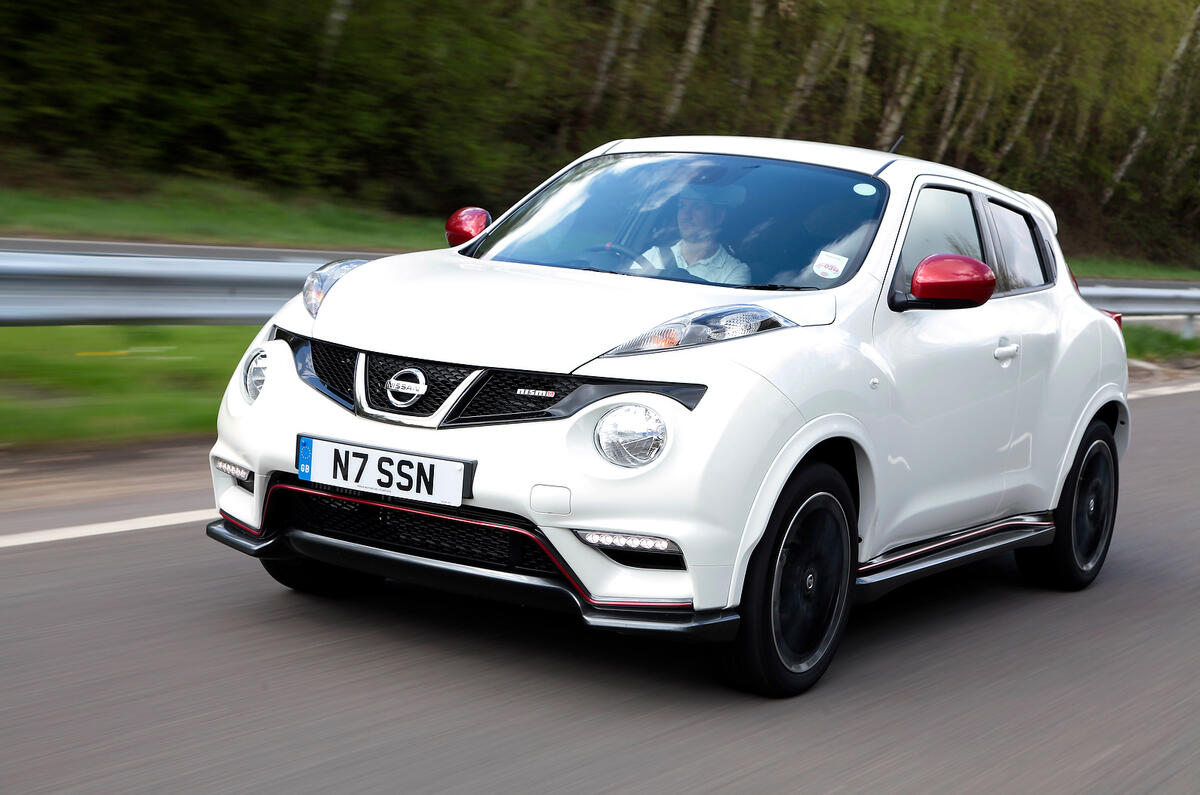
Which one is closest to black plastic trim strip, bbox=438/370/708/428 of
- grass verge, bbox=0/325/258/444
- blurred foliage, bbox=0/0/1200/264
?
grass verge, bbox=0/325/258/444

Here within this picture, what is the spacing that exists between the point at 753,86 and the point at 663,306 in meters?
33.5

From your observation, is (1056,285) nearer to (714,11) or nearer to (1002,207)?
(1002,207)

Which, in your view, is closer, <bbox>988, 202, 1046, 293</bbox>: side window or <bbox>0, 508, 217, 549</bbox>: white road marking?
<bbox>0, 508, 217, 549</bbox>: white road marking

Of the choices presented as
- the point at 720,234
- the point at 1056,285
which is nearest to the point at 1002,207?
the point at 1056,285

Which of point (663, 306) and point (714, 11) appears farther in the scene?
point (714, 11)

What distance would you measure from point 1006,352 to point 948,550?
2.30 ft

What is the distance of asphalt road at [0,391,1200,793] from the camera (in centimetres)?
340

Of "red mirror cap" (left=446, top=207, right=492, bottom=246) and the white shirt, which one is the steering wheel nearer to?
the white shirt

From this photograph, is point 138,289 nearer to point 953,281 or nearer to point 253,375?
point 253,375

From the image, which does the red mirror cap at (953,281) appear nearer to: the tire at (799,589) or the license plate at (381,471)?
the tire at (799,589)

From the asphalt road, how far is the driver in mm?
1126

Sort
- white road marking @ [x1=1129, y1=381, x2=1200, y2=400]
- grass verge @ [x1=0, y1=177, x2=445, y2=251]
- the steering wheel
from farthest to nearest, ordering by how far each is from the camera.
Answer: grass verge @ [x1=0, y1=177, x2=445, y2=251] < white road marking @ [x1=1129, y1=381, x2=1200, y2=400] < the steering wheel

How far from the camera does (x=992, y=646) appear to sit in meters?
4.89

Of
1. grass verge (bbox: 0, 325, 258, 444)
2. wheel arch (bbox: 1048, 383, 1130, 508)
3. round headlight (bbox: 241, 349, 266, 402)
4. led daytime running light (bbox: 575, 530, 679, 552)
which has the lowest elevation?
grass verge (bbox: 0, 325, 258, 444)
